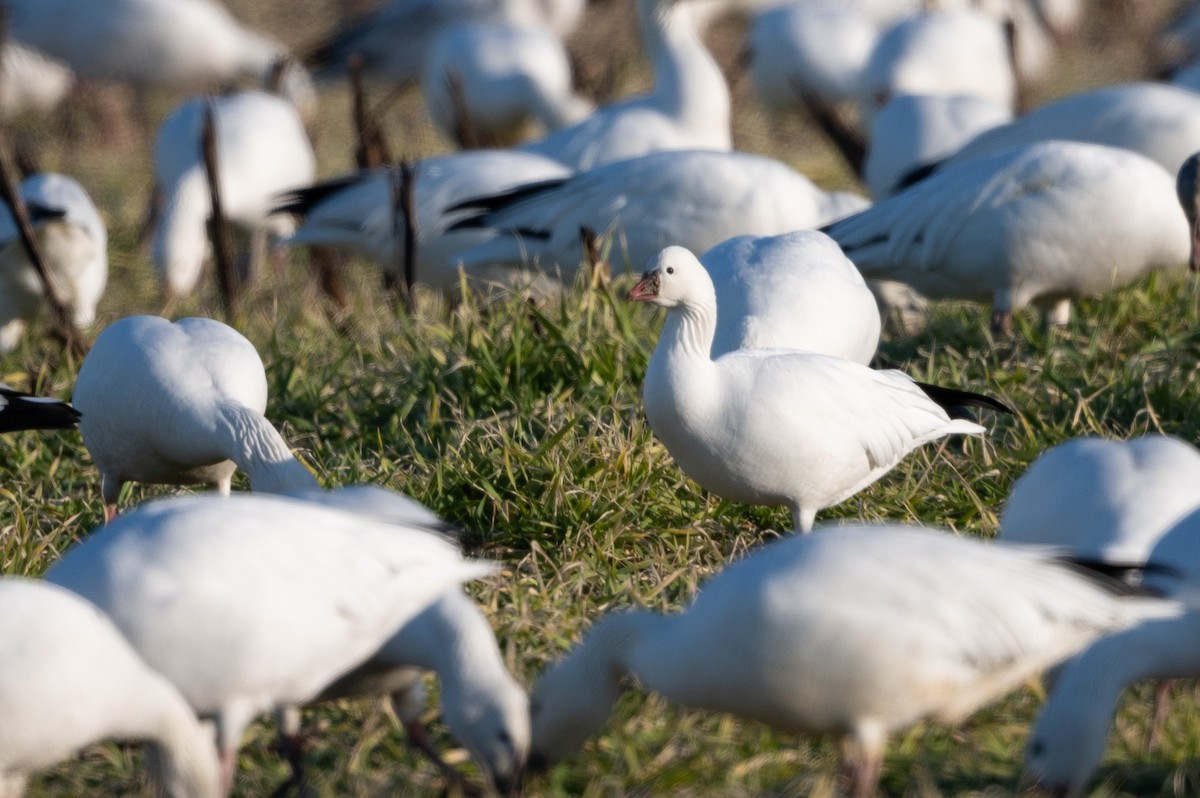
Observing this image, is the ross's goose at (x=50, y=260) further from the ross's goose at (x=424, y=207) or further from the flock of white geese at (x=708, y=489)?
the ross's goose at (x=424, y=207)

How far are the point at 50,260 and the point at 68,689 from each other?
390 cm

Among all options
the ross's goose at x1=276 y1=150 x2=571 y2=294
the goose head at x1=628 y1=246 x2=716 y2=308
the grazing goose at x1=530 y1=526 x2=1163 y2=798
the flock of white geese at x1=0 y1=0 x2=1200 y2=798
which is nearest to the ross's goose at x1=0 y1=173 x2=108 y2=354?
the flock of white geese at x1=0 y1=0 x2=1200 y2=798

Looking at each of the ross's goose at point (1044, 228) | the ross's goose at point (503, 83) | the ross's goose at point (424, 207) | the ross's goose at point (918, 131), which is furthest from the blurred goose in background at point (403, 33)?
the ross's goose at point (1044, 228)

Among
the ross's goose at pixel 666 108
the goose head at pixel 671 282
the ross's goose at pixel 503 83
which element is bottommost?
the ross's goose at pixel 503 83

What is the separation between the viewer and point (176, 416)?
12.2 ft

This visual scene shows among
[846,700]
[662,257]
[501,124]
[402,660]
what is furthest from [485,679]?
[501,124]

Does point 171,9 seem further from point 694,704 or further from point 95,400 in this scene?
point 694,704

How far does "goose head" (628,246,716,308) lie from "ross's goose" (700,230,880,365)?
692 millimetres

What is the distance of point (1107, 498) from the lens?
300 cm

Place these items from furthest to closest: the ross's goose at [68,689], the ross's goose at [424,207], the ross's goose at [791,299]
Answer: the ross's goose at [424,207]
the ross's goose at [791,299]
the ross's goose at [68,689]

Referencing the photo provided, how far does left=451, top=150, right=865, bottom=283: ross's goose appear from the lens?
5613mm

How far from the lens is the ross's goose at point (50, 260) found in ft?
19.3

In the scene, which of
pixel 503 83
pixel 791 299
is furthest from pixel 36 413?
pixel 503 83

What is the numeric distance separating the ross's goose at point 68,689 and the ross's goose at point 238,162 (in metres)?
5.11
